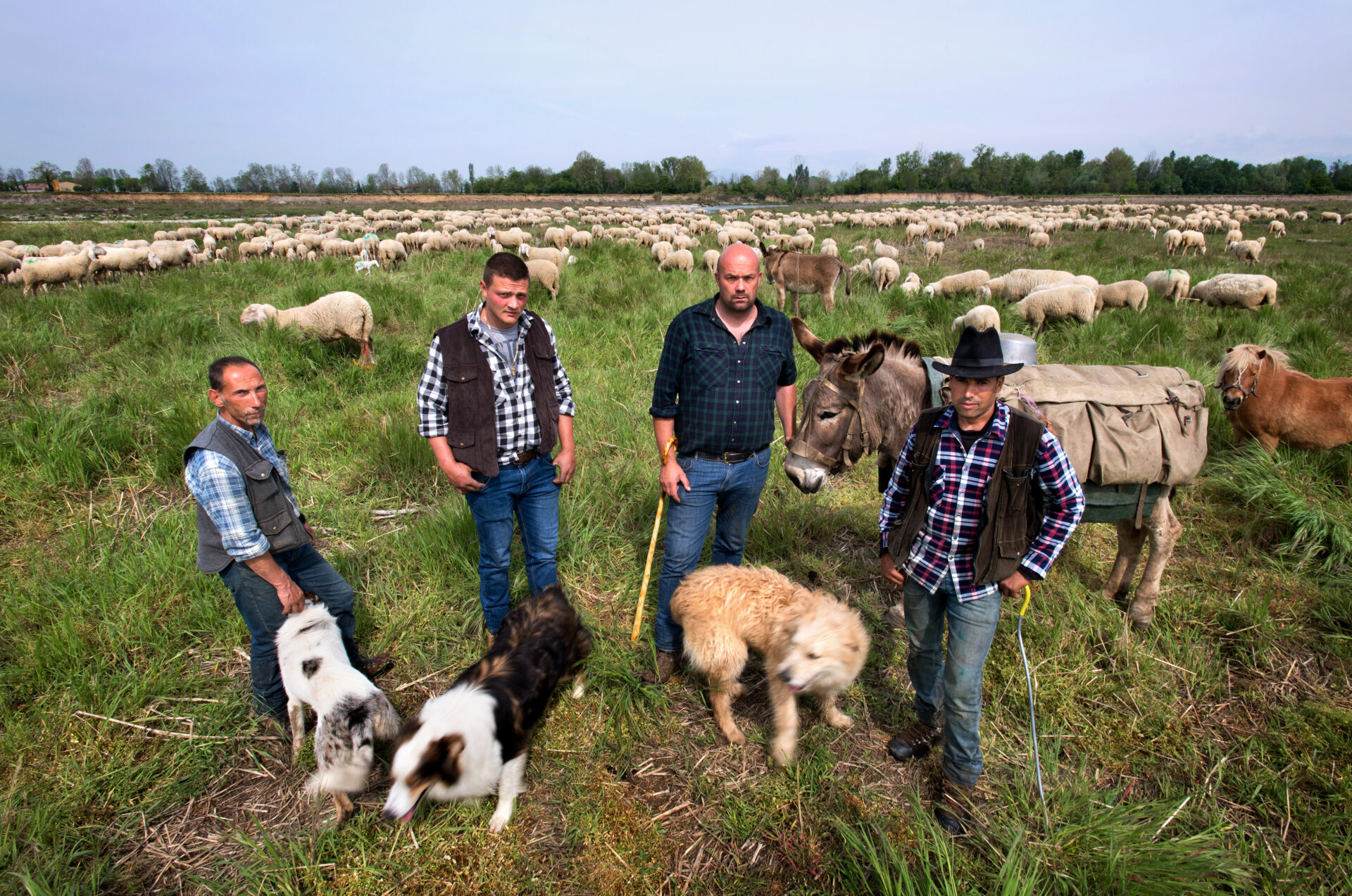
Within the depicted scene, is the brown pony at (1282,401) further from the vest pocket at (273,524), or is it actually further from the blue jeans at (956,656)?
the vest pocket at (273,524)

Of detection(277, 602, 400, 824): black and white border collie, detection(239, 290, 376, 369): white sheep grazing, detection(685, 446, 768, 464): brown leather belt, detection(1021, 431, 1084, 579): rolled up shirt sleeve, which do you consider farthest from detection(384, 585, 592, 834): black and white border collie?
detection(239, 290, 376, 369): white sheep grazing

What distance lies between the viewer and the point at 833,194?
275 feet

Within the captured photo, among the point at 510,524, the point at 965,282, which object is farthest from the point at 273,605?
the point at 965,282

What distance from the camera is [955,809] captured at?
9.13ft

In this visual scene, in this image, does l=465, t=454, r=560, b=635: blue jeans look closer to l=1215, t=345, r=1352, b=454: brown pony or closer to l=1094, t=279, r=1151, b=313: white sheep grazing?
l=1215, t=345, r=1352, b=454: brown pony

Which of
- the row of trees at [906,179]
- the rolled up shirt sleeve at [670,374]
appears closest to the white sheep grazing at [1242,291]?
the rolled up shirt sleeve at [670,374]

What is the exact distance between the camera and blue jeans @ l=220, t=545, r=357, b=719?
2.94 meters

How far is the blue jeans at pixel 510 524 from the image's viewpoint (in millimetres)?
3379

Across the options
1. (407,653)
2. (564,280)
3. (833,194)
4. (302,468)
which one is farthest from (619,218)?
(833,194)

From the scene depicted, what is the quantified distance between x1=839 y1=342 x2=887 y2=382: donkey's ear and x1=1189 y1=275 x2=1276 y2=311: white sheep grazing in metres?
14.5

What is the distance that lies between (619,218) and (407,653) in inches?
1527

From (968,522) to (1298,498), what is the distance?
4593mm

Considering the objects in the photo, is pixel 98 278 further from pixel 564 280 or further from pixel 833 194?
pixel 833 194

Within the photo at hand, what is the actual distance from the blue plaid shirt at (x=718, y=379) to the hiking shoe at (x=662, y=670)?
52.5 inches
